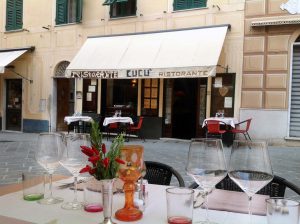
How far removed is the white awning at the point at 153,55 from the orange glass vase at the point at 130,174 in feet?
27.1

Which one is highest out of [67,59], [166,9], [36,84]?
[166,9]

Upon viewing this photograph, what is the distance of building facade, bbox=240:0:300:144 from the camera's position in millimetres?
10141

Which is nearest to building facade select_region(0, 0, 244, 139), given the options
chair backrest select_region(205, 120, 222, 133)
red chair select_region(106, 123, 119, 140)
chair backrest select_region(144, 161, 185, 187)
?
red chair select_region(106, 123, 119, 140)

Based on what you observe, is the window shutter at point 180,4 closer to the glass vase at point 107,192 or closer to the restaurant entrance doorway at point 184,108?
the restaurant entrance doorway at point 184,108

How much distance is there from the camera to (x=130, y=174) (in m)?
1.60

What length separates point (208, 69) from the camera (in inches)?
384

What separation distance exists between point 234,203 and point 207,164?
34cm

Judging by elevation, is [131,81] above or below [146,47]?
below

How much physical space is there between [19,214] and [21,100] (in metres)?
14.1

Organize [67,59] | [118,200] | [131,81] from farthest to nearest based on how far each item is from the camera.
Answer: [67,59]
[131,81]
[118,200]

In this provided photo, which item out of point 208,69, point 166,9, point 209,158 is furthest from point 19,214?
point 166,9

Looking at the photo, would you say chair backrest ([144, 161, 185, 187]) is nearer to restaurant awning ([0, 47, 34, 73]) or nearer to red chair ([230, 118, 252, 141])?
red chair ([230, 118, 252, 141])

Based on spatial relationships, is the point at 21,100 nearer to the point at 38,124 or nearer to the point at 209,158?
the point at 38,124

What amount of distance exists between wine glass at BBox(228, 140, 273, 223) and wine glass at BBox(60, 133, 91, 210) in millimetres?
655
